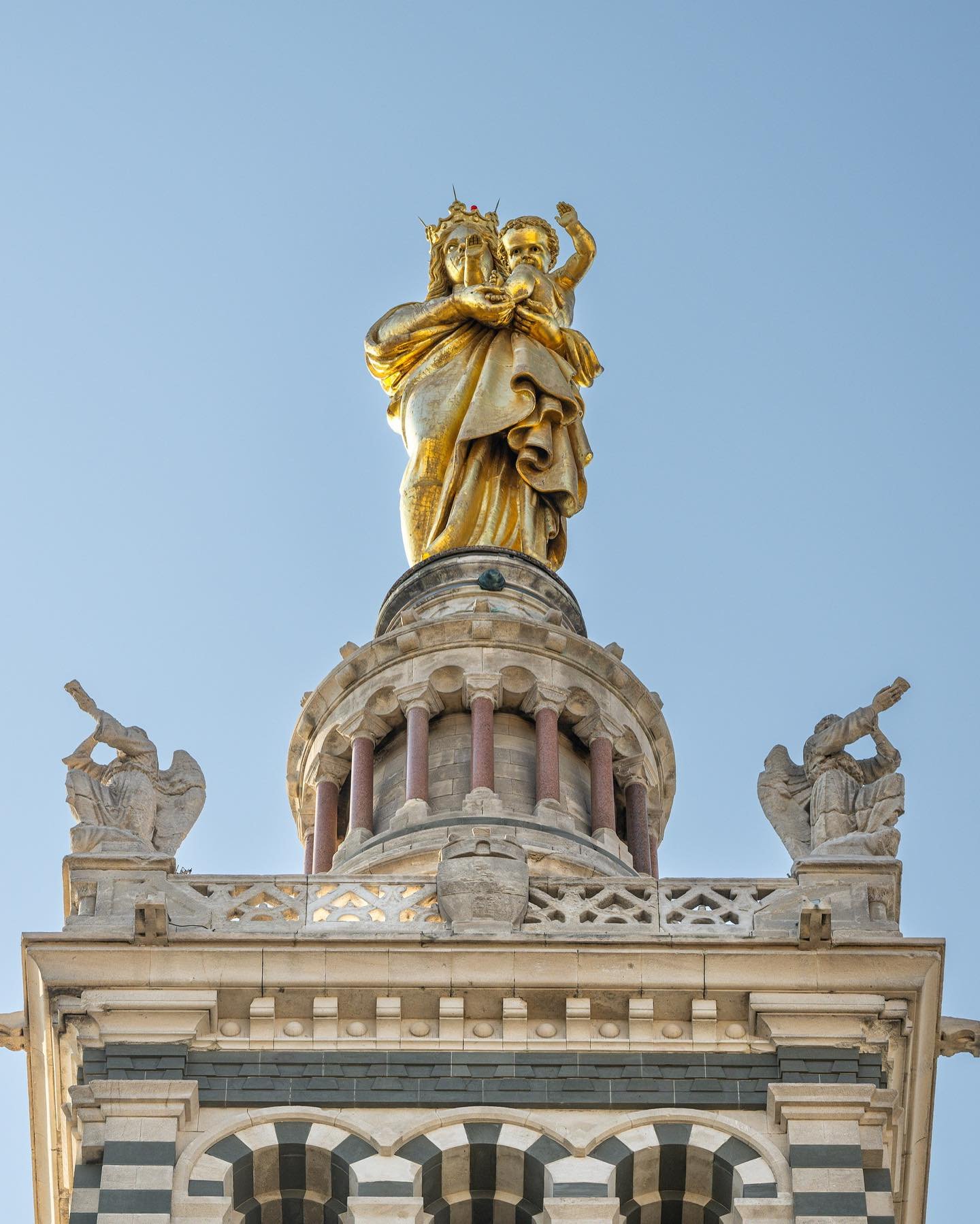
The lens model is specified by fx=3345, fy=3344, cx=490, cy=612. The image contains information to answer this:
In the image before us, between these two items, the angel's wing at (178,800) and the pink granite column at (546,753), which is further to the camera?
the pink granite column at (546,753)

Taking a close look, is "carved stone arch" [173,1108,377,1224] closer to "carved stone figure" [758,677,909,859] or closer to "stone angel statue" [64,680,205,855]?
"stone angel statue" [64,680,205,855]

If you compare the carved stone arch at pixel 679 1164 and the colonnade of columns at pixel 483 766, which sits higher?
the colonnade of columns at pixel 483 766

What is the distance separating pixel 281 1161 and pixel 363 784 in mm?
11510

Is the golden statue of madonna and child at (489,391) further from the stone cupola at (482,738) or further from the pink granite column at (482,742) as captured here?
the pink granite column at (482,742)

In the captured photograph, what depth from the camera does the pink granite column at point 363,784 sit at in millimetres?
44312

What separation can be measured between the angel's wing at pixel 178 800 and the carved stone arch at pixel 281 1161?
4987mm

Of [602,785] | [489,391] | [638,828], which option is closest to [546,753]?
[602,785]

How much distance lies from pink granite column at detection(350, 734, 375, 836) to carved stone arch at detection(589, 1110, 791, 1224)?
1065 cm

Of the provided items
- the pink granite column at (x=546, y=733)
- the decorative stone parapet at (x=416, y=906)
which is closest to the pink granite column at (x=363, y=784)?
the pink granite column at (x=546, y=733)

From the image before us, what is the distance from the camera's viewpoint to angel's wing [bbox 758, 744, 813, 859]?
38.5 meters

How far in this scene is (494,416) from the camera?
52438mm

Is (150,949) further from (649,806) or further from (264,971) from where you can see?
(649,806)

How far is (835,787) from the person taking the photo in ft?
126

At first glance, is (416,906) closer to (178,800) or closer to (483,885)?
(483,885)
